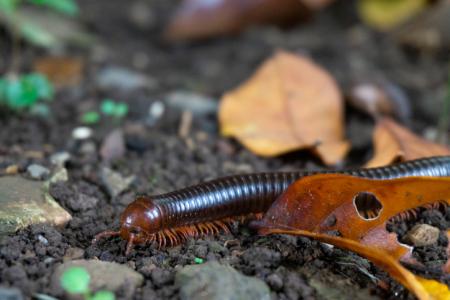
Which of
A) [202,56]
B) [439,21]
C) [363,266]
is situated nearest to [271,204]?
[363,266]

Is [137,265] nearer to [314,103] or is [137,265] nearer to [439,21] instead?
[314,103]

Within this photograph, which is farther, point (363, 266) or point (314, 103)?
point (314, 103)

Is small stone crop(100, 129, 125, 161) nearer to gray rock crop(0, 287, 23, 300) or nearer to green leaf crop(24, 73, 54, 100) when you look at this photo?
green leaf crop(24, 73, 54, 100)

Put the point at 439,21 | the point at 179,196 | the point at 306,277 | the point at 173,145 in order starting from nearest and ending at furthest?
the point at 306,277, the point at 179,196, the point at 173,145, the point at 439,21

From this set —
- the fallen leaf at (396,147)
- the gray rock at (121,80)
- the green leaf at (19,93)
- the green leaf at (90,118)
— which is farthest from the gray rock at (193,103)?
the fallen leaf at (396,147)

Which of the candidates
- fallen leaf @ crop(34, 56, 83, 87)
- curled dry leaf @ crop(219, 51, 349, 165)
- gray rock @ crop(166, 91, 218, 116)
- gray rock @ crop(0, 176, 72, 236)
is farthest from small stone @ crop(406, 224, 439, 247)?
fallen leaf @ crop(34, 56, 83, 87)
